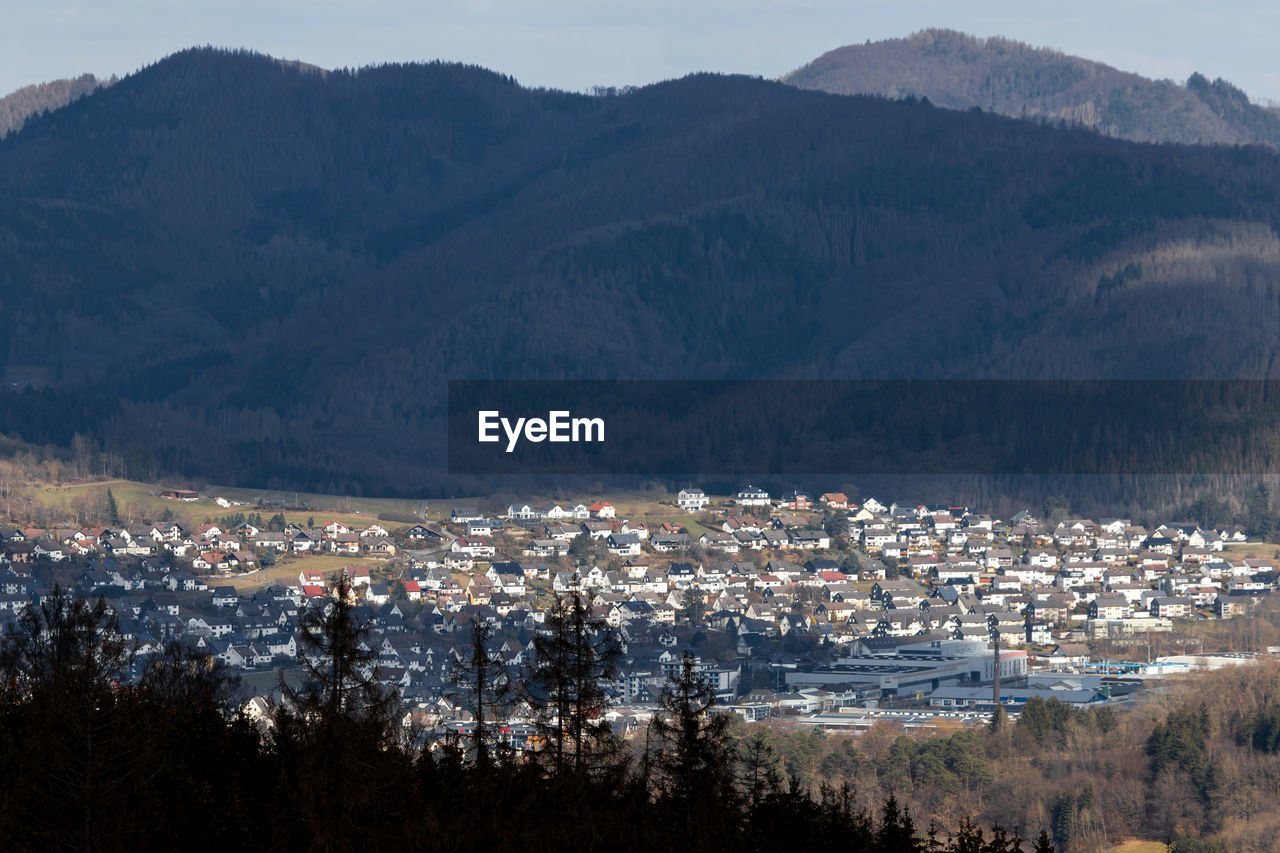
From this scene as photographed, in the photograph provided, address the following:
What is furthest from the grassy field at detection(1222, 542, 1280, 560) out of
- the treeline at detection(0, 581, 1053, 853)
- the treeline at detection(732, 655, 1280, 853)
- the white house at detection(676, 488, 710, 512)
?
the treeline at detection(0, 581, 1053, 853)

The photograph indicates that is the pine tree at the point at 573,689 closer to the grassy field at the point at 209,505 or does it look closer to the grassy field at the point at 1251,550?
the grassy field at the point at 1251,550

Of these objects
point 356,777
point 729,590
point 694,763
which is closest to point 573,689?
point 694,763

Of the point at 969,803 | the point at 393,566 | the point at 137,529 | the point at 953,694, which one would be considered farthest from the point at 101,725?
the point at 137,529

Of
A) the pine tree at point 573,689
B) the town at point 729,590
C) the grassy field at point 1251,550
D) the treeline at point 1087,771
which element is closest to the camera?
the pine tree at point 573,689

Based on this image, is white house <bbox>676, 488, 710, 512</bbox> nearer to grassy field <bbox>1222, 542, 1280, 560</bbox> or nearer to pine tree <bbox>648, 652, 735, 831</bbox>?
grassy field <bbox>1222, 542, 1280, 560</bbox>

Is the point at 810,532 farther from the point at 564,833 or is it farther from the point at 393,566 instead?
A: the point at 564,833

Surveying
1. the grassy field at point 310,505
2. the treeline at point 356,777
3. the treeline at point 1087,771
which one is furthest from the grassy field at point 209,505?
the treeline at point 356,777
